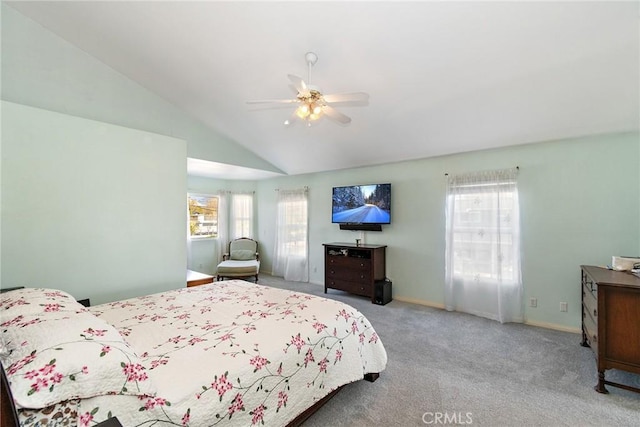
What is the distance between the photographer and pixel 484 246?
375 cm

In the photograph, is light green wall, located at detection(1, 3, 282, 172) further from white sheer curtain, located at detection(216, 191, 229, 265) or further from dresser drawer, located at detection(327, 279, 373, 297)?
dresser drawer, located at detection(327, 279, 373, 297)

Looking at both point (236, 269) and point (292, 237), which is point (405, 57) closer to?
point (292, 237)

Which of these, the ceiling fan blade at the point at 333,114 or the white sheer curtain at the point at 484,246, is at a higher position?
the ceiling fan blade at the point at 333,114

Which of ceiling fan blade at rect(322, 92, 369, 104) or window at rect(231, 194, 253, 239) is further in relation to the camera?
window at rect(231, 194, 253, 239)

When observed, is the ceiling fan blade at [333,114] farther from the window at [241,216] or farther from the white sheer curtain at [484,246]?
the window at [241,216]

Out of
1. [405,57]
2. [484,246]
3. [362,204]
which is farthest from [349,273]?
[405,57]

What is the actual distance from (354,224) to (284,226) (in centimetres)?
177

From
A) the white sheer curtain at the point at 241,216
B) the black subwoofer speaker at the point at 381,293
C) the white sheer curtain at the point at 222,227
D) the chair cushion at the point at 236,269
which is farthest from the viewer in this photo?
the white sheer curtain at the point at 241,216

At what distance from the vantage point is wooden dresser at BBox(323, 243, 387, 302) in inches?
174

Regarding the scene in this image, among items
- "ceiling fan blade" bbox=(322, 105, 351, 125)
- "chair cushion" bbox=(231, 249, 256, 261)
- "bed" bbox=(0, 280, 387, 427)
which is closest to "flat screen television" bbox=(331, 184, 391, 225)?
"chair cushion" bbox=(231, 249, 256, 261)

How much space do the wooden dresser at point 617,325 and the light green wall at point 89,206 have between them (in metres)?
4.14

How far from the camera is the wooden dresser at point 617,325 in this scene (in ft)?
6.70
